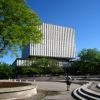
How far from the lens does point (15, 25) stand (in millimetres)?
33844

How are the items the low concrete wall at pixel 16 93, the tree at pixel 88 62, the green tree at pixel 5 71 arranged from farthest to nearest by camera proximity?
1. the tree at pixel 88 62
2. the green tree at pixel 5 71
3. the low concrete wall at pixel 16 93

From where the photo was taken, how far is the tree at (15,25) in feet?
110

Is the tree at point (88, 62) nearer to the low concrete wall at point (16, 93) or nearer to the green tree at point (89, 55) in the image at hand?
the green tree at point (89, 55)

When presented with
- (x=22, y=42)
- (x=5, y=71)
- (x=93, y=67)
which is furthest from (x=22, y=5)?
(x=93, y=67)

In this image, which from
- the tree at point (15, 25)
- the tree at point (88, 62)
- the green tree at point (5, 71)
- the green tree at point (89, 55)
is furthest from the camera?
the green tree at point (89, 55)

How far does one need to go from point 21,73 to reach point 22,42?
371 ft

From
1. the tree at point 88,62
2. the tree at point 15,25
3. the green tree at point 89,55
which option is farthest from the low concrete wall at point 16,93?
the green tree at point 89,55

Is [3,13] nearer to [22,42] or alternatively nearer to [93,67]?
[22,42]

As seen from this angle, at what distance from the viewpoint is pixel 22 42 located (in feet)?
117

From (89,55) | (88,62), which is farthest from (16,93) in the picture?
(89,55)

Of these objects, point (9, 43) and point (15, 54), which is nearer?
point (9, 43)

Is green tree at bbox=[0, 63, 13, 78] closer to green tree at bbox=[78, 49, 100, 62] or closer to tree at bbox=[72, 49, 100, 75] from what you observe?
tree at bbox=[72, 49, 100, 75]

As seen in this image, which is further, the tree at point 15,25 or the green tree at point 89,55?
the green tree at point 89,55

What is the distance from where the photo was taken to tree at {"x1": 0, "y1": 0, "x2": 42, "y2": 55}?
110ft
